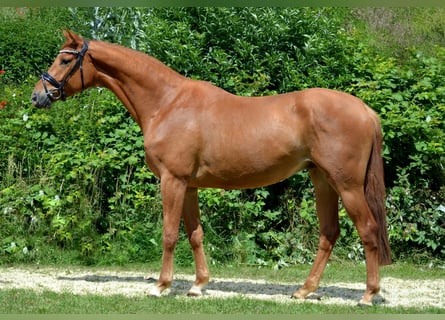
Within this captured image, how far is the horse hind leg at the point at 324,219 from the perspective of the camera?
723 cm

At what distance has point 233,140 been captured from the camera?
23.1ft

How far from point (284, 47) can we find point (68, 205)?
3721mm

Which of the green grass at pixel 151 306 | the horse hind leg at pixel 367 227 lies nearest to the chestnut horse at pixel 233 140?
the horse hind leg at pixel 367 227

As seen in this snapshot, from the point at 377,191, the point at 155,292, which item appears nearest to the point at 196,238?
the point at 155,292

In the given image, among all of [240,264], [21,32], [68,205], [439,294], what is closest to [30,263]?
[68,205]

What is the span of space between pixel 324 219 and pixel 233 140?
1195 mm

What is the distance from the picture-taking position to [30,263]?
9289 millimetres

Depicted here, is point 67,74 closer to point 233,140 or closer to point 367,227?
point 233,140

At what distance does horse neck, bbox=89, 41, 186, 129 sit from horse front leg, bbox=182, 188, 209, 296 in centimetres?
90

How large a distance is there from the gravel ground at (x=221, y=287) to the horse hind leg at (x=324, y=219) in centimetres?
33

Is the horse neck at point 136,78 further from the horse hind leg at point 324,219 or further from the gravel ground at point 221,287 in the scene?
the gravel ground at point 221,287

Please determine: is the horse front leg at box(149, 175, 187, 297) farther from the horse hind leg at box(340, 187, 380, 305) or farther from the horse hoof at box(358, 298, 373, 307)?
the horse hoof at box(358, 298, 373, 307)

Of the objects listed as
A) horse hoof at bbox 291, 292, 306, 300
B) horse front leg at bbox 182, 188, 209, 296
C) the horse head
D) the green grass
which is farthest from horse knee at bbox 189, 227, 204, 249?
the horse head

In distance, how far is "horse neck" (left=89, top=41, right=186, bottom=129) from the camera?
7.30 meters
